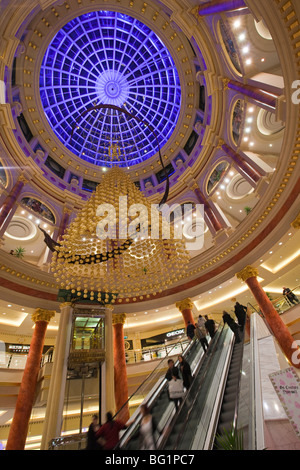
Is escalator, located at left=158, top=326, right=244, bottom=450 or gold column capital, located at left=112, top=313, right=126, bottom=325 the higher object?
gold column capital, located at left=112, top=313, right=126, bottom=325

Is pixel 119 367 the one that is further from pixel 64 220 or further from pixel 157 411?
pixel 64 220

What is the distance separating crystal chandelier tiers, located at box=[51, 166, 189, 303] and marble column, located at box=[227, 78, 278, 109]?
688 centimetres

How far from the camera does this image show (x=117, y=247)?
7148 millimetres

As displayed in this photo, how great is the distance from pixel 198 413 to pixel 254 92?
39.6 ft

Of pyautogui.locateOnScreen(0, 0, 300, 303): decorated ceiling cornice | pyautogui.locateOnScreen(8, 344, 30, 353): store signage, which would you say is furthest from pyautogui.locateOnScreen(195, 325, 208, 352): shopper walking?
pyautogui.locateOnScreen(8, 344, 30, 353): store signage

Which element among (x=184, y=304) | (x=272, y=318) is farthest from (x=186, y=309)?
(x=272, y=318)

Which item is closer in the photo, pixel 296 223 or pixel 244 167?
pixel 296 223

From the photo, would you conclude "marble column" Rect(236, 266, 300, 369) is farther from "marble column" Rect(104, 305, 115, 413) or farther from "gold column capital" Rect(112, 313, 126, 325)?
"marble column" Rect(104, 305, 115, 413)

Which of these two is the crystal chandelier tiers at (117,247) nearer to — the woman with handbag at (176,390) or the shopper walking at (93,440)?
the woman with handbag at (176,390)

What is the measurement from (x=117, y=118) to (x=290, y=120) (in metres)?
15.2

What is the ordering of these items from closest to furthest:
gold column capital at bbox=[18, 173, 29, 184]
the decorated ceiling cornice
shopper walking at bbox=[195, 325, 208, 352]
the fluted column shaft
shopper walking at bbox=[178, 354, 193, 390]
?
shopper walking at bbox=[178, 354, 193, 390] → shopper walking at bbox=[195, 325, 208, 352] → the decorated ceiling cornice → the fluted column shaft → gold column capital at bbox=[18, 173, 29, 184]

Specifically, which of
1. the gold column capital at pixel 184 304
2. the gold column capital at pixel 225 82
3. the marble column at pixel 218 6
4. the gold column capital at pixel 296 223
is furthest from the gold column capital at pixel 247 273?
the marble column at pixel 218 6

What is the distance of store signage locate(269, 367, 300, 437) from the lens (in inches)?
148

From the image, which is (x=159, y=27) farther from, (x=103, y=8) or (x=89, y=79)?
(x=89, y=79)
